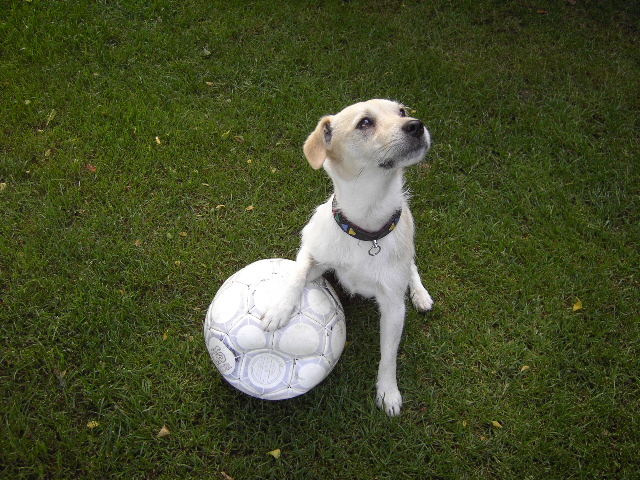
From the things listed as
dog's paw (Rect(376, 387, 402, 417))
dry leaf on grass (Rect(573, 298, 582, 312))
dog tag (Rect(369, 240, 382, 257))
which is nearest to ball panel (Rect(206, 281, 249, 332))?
dog tag (Rect(369, 240, 382, 257))

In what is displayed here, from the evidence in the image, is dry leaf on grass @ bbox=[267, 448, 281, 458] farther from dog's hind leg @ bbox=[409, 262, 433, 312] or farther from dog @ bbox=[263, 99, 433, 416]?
dog's hind leg @ bbox=[409, 262, 433, 312]

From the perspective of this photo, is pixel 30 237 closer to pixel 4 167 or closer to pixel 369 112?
pixel 4 167

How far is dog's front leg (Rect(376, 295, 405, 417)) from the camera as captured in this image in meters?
3.37

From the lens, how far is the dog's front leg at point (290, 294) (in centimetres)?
308

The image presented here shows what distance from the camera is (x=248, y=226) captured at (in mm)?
4484

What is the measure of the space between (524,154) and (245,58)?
3282 millimetres

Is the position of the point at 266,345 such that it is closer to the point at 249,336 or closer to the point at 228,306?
the point at 249,336

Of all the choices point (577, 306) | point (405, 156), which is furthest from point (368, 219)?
point (577, 306)

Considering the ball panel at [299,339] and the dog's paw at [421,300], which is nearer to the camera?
the ball panel at [299,339]

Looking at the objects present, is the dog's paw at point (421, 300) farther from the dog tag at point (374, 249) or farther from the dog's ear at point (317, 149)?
the dog's ear at point (317, 149)

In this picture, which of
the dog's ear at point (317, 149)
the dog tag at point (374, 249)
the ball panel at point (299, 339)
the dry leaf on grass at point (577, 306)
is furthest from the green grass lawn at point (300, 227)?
the dog's ear at point (317, 149)

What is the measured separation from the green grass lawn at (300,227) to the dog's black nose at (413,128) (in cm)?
159

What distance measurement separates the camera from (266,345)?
3078 millimetres

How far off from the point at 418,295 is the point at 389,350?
2.51 feet
